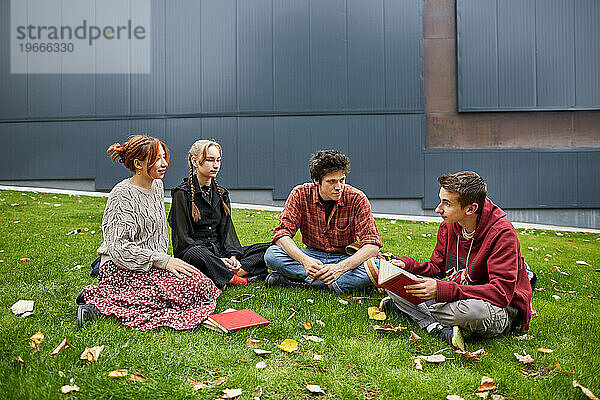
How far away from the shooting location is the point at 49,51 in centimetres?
1334

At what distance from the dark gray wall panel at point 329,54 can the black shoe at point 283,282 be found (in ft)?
29.1

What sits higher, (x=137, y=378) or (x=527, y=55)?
(x=527, y=55)

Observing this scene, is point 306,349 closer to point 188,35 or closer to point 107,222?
point 107,222

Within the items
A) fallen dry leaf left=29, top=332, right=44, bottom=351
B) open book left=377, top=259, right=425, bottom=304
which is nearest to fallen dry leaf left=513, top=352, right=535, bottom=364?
open book left=377, top=259, right=425, bottom=304

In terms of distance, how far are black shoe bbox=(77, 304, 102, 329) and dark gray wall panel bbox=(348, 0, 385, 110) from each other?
1042 centimetres

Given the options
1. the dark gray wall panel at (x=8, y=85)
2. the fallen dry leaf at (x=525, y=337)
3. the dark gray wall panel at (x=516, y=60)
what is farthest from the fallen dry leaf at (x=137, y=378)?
the dark gray wall panel at (x=8, y=85)

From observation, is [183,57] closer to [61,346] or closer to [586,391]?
[61,346]

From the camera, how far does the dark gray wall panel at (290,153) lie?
516 inches

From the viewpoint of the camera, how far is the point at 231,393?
256 cm

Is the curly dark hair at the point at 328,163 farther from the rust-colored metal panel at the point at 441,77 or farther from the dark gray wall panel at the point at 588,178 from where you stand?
the dark gray wall panel at the point at 588,178

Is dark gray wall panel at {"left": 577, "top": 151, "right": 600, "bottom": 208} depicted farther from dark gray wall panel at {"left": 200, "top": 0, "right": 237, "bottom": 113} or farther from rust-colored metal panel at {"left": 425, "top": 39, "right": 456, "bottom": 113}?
dark gray wall panel at {"left": 200, "top": 0, "right": 237, "bottom": 113}

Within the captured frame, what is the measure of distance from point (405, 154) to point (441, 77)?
7.69 feet

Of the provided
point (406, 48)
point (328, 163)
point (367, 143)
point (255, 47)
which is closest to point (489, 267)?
point (328, 163)

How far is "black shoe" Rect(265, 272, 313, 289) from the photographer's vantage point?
4762mm
